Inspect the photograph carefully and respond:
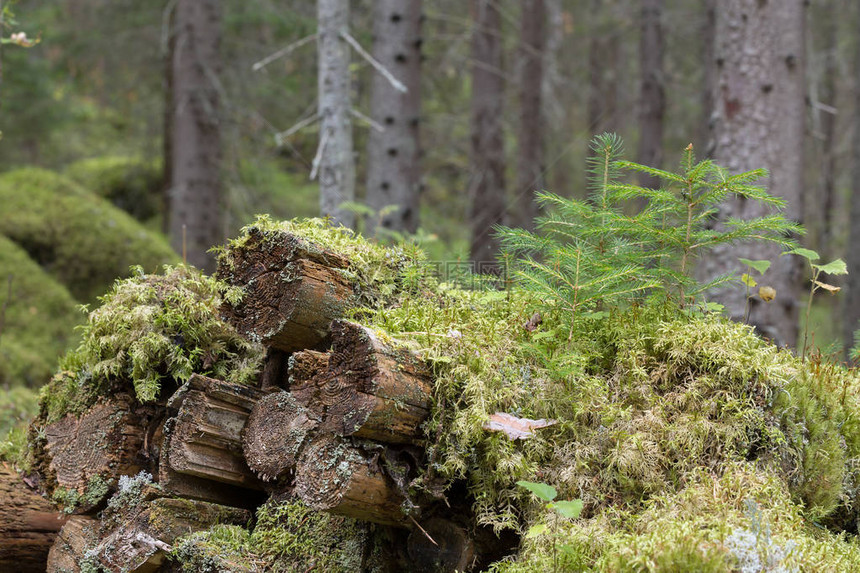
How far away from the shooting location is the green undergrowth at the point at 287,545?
2.70 metres

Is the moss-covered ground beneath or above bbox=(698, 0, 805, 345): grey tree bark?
beneath

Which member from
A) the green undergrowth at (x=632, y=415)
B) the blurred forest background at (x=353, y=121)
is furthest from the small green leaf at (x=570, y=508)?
the blurred forest background at (x=353, y=121)

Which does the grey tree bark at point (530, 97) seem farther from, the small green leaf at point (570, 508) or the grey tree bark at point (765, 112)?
the small green leaf at point (570, 508)

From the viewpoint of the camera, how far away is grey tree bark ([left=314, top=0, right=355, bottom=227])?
716 centimetres

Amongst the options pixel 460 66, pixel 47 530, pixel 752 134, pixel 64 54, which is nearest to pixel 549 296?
pixel 47 530

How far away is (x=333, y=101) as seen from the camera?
731 centimetres

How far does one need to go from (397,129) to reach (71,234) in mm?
4547

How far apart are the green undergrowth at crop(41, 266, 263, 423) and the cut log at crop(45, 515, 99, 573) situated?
526 mm

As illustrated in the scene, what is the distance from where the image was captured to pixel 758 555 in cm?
204

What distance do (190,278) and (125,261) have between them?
6.34 meters

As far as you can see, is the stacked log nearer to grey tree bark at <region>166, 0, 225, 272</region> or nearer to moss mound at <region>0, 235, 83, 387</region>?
moss mound at <region>0, 235, 83, 387</region>

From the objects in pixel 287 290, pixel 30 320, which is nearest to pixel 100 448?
pixel 287 290

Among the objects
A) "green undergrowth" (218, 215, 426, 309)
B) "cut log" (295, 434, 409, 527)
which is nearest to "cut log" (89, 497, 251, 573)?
"cut log" (295, 434, 409, 527)

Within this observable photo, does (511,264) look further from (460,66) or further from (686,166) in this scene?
(460,66)
